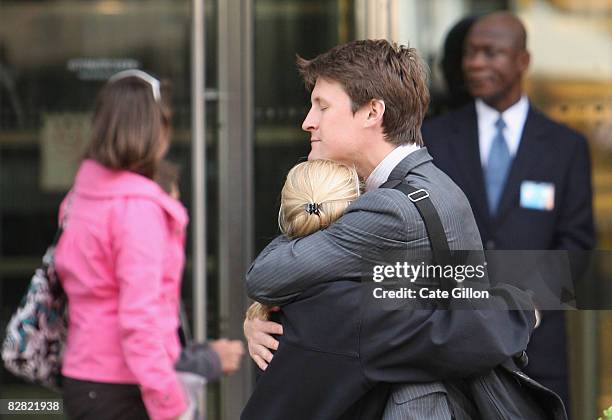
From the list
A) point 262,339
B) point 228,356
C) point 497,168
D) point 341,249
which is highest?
point 341,249

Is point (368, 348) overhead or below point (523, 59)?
below

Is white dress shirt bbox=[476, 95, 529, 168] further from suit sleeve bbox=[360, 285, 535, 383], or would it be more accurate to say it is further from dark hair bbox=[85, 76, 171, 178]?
suit sleeve bbox=[360, 285, 535, 383]

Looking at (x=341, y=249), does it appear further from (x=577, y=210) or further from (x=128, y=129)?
(x=577, y=210)

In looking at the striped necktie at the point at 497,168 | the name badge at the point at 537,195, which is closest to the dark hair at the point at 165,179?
the striped necktie at the point at 497,168

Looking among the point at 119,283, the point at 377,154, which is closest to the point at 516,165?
the point at 119,283

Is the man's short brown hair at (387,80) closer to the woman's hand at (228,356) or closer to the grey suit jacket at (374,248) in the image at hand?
the grey suit jacket at (374,248)

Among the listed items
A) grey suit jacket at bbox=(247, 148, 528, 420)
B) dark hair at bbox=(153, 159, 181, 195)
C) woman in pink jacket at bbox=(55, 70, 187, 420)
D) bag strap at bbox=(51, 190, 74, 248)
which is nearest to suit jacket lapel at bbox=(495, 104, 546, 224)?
dark hair at bbox=(153, 159, 181, 195)

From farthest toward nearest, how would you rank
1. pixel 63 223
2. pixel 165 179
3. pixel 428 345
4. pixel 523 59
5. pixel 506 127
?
pixel 523 59 → pixel 506 127 → pixel 165 179 → pixel 63 223 → pixel 428 345

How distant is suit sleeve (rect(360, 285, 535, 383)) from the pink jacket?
132 centimetres

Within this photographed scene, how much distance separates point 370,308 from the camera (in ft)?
7.82

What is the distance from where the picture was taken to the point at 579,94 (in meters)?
5.28

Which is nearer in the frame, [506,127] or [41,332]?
[41,332]

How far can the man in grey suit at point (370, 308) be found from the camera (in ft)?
7.79

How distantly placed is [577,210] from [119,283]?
7.03 feet
